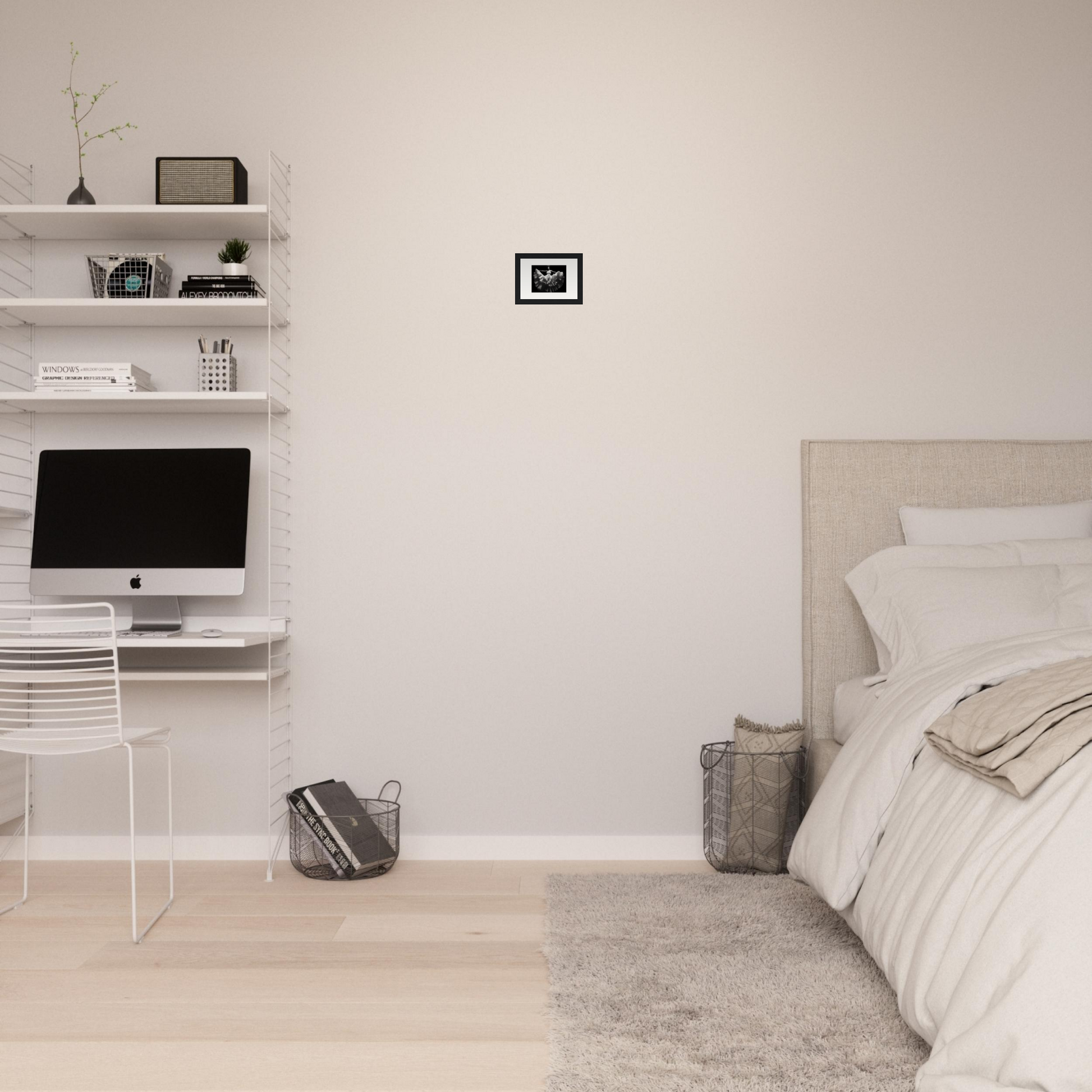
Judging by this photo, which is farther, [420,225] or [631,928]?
[420,225]

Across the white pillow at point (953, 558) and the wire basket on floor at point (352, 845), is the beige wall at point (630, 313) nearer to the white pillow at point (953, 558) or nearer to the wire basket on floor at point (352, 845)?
the wire basket on floor at point (352, 845)

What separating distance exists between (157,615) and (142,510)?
334 mm

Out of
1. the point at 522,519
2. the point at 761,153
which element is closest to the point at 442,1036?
the point at 522,519

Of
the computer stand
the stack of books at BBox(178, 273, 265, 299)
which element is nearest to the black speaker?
the stack of books at BBox(178, 273, 265, 299)

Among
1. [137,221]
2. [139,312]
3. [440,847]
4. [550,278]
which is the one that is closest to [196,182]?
[137,221]

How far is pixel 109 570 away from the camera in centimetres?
303

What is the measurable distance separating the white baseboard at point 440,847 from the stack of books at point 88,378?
143 cm

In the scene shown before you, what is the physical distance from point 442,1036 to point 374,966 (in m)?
0.41

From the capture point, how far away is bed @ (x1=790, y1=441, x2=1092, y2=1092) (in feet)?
4.58

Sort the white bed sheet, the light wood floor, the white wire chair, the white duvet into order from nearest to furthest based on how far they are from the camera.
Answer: the white duvet → the light wood floor → the white wire chair → the white bed sheet

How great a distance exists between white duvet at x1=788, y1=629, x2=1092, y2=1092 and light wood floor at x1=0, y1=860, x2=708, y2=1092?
2.28ft

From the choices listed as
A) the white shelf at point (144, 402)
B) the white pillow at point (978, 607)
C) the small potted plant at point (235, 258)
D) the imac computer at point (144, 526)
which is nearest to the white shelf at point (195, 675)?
the imac computer at point (144, 526)

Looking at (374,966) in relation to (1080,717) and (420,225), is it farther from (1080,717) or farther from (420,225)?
(420,225)

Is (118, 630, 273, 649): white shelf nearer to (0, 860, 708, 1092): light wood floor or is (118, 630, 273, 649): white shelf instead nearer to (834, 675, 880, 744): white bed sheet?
(0, 860, 708, 1092): light wood floor
